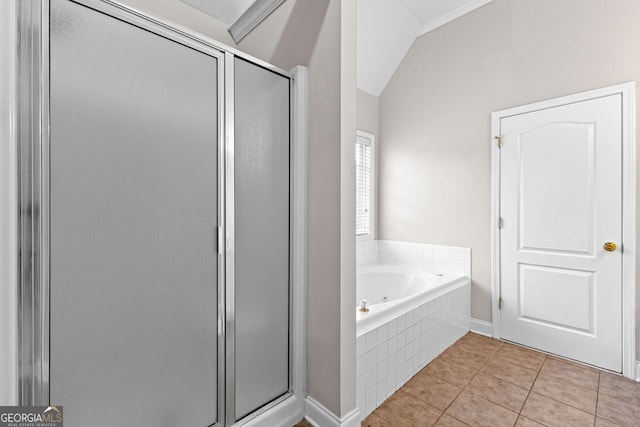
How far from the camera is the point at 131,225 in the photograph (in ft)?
3.65

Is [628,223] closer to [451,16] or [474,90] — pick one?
[474,90]

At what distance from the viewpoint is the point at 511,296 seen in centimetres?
254

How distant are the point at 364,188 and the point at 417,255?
966 millimetres

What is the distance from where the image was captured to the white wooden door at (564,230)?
81.1 inches

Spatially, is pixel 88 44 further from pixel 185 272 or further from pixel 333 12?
pixel 333 12

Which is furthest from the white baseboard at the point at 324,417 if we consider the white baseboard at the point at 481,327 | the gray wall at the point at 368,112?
the gray wall at the point at 368,112

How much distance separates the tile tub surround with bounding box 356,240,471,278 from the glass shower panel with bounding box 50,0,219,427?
2299 mm

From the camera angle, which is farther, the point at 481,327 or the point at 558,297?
the point at 481,327

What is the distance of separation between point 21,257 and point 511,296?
3128 mm

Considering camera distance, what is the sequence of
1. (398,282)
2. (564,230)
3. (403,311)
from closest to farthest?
(403,311) → (564,230) → (398,282)

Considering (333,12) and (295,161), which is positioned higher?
(333,12)

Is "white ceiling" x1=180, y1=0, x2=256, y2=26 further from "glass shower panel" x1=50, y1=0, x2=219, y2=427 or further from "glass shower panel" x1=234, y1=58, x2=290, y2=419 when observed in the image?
"glass shower panel" x1=50, y1=0, x2=219, y2=427

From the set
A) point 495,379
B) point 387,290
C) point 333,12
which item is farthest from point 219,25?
point 495,379

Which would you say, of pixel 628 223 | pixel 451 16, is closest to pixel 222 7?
pixel 451 16
